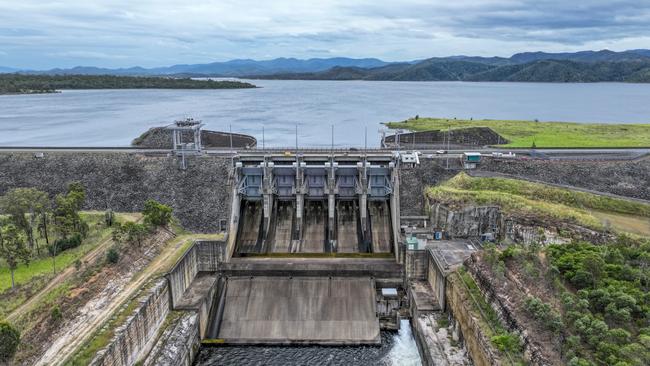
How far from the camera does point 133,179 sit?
129 feet

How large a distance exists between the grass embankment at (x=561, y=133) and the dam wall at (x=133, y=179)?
1319 inches

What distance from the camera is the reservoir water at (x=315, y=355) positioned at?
24.7 m

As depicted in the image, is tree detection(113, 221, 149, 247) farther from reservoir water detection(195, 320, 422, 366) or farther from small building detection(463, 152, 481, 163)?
small building detection(463, 152, 481, 163)

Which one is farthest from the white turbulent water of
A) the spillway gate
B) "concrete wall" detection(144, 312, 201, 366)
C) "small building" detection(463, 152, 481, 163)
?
"small building" detection(463, 152, 481, 163)

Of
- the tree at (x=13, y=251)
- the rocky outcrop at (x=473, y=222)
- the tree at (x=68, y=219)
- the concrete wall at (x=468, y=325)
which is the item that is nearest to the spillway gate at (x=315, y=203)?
the rocky outcrop at (x=473, y=222)

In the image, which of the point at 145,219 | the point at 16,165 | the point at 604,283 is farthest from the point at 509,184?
the point at 16,165

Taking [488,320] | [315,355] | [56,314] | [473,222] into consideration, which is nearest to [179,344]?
[56,314]

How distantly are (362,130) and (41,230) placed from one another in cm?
6180

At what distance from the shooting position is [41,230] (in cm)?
3041

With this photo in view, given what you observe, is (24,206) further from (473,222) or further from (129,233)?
(473,222)

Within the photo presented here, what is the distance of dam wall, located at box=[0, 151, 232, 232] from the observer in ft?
120

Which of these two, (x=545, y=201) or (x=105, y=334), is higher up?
(x=545, y=201)

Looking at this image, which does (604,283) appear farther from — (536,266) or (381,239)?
(381,239)

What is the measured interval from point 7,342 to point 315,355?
15148 millimetres
